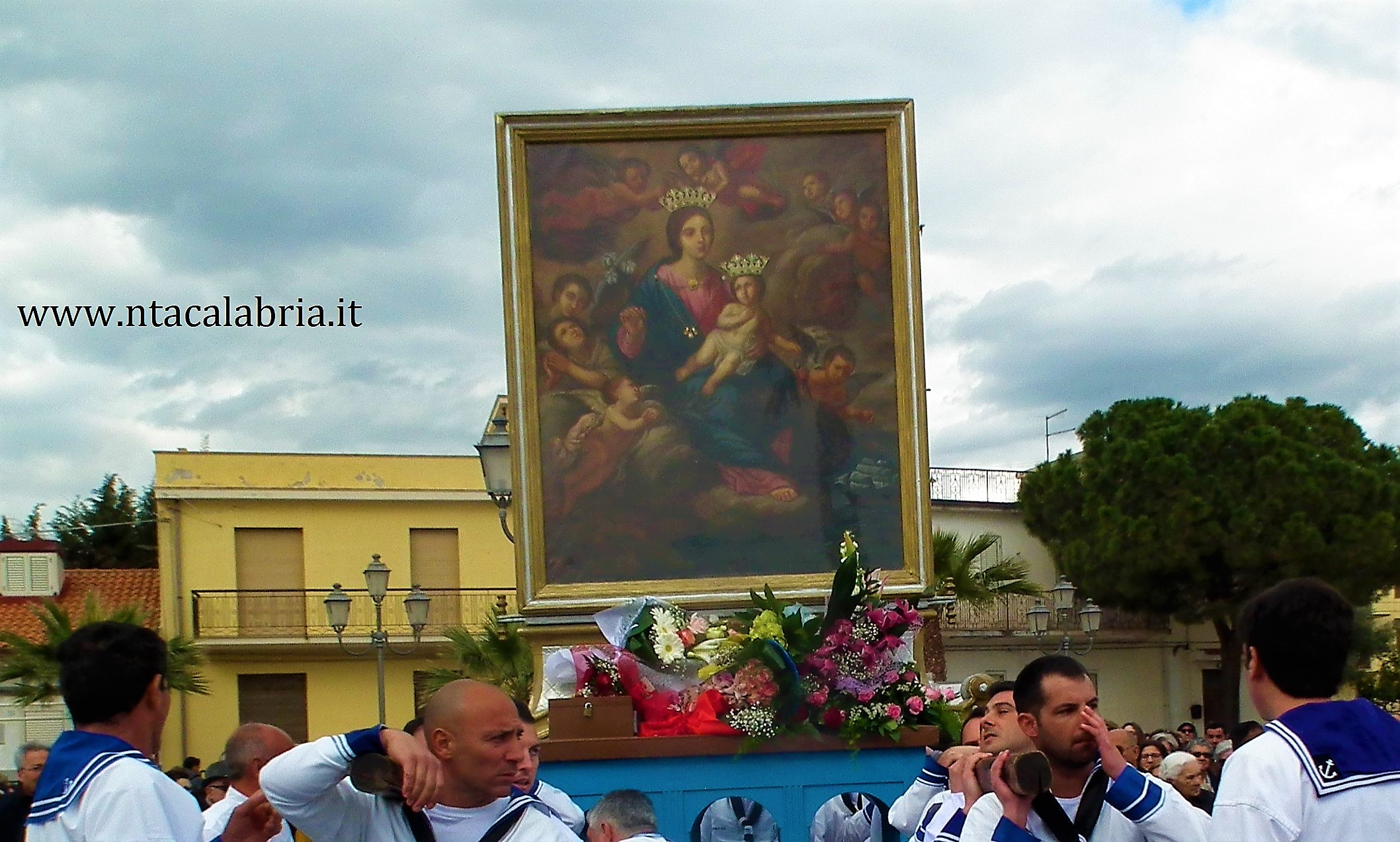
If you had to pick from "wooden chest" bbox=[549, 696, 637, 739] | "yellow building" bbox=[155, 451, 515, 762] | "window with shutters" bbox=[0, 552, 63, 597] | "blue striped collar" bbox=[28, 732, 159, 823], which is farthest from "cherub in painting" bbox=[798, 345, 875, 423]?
"window with shutters" bbox=[0, 552, 63, 597]

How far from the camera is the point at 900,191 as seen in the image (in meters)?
11.5

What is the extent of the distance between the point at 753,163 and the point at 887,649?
18.1ft

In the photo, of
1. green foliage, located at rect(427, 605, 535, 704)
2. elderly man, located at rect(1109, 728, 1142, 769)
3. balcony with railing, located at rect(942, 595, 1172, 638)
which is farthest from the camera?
balcony with railing, located at rect(942, 595, 1172, 638)

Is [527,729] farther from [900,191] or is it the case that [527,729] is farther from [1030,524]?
[1030,524]

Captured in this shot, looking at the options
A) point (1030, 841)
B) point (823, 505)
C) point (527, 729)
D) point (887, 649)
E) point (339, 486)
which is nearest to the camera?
point (1030, 841)

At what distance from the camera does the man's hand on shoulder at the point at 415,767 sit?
328 cm

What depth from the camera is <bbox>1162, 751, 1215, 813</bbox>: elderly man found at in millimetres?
8594

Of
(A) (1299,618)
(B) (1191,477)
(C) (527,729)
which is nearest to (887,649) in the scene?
(C) (527,729)

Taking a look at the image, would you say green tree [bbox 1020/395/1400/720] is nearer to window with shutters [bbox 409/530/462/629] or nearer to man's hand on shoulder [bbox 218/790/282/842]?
window with shutters [bbox 409/530/462/629]

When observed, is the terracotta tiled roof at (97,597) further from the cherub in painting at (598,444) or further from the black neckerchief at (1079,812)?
the black neckerchief at (1079,812)

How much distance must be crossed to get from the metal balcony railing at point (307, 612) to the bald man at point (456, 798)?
25.8 meters

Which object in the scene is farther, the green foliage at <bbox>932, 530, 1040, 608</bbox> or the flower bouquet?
the green foliage at <bbox>932, 530, 1040, 608</bbox>

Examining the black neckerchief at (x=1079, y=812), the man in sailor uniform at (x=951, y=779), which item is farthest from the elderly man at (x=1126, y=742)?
the black neckerchief at (x=1079, y=812)

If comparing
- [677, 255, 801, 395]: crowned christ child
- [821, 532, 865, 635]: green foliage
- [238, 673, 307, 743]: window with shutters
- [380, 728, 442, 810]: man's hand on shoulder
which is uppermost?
[677, 255, 801, 395]: crowned christ child
